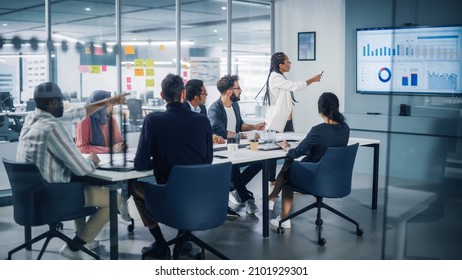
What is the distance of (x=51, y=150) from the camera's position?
3447 mm

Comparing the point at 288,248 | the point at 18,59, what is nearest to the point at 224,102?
the point at 288,248

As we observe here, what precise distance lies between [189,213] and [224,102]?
1919mm

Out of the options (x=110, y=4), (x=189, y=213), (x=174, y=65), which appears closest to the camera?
(x=189, y=213)

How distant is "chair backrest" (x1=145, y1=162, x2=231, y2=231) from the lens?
323cm

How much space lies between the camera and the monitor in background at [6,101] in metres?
5.13

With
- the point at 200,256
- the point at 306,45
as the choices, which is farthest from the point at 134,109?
the point at 306,45

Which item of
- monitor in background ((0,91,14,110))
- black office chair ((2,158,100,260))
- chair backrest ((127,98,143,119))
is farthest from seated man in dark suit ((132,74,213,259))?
monitor in background ((0,91,14,110))

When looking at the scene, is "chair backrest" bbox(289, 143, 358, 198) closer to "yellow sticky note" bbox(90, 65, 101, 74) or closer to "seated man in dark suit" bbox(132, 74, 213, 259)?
"seated man in dark suit" bbox(132, 74, 213, 259)

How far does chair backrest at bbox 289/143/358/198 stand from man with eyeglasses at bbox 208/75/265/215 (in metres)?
0.80

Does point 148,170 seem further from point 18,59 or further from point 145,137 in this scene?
point 18,59

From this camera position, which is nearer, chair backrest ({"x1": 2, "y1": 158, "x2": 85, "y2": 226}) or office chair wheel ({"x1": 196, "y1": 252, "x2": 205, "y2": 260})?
chair backrest ({"x1": 2, "y1": 158, "x2": 85, "y2": 226})

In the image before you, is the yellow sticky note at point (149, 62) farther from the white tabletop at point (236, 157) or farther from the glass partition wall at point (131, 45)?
the white tabletop at point (236, 157)

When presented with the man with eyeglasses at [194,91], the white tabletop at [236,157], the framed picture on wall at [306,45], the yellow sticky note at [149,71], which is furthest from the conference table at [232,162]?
the framed picture on wall at [306,45]

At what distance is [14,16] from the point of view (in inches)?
206
